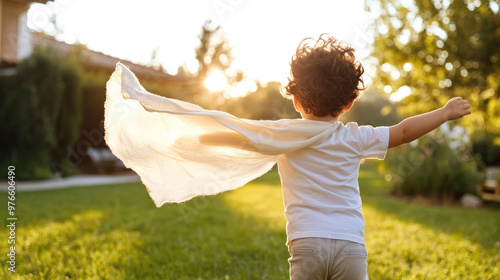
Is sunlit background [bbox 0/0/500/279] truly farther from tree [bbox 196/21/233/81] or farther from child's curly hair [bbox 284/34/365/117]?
tree [bbox 196/21/233/81]

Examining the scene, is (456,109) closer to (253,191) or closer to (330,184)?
(330,184)

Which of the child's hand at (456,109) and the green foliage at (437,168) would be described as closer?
the child's hand at (456,109)

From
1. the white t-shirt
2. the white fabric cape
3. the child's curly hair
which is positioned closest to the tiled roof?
the white fabric cape

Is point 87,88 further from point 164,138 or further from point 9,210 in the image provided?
point 164,138

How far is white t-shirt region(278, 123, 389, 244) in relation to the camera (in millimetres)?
1908

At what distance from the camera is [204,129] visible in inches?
82.7

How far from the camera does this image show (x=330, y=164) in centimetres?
196

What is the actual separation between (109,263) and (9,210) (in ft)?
10.9

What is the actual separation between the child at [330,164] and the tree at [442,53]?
6.46 metres

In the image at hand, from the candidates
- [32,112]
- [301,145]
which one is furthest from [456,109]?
[32,112]

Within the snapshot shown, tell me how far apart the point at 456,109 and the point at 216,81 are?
1063 inches

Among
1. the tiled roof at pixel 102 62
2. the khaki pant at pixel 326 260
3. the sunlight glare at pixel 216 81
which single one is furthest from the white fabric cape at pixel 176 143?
the sunlight glare at pixel 216 81

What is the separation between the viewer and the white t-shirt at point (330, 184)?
191cm

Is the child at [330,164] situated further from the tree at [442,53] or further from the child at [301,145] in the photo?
the tree at [442,53]
